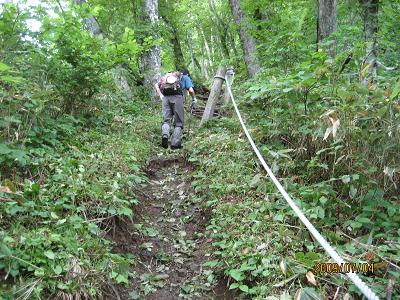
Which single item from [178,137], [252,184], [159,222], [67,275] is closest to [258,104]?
[178,137]

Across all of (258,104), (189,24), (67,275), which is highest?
(189,24)

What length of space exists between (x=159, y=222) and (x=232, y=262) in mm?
1560

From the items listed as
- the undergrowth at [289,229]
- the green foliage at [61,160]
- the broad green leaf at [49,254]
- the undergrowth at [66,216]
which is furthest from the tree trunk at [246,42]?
the broad green leaf at [49,254]

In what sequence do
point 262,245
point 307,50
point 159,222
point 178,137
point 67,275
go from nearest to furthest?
point 67,275 → point 262,245 → point 159,222 → point 307,50 → point 178,137

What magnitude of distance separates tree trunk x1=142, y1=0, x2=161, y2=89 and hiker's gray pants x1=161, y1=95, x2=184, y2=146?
2593 millimetres

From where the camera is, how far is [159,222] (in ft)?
15.6

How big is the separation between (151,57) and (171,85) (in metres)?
3.26

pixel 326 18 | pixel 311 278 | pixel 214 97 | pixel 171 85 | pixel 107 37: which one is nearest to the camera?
pixel 311 278

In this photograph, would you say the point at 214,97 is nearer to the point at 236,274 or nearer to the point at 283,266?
the point at 236,274

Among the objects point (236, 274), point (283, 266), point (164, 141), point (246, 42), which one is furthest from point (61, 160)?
point (246, 42)

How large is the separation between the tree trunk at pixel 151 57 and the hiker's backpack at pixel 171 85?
253 cm

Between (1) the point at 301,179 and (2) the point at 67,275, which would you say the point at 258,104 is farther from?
(2) the point at 67,275

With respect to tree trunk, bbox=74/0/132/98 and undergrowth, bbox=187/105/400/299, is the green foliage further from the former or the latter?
tree trunk, bbox=74/0/132/98

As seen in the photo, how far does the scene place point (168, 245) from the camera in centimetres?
429
